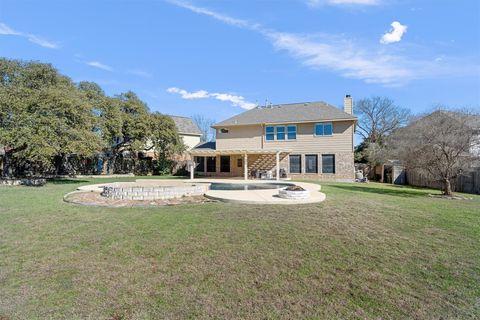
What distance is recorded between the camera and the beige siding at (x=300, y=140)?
2041cm

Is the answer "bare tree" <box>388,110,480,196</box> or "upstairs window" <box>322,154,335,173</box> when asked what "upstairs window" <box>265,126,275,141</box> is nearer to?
"upstairs window" <box>322,154,335,173</box>

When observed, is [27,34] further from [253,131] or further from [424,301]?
[424,301]

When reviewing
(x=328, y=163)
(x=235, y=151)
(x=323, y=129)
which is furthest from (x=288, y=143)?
(x=235, y=151)

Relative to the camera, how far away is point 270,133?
22.5m

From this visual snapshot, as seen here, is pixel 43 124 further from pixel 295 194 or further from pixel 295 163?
pixel 295 163

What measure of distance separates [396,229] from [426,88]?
19.3 meters

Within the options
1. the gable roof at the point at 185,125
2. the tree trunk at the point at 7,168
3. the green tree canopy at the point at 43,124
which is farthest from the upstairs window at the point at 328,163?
the tree trunk at the point at 7,168

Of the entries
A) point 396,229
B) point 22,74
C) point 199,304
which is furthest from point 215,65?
point 199,304

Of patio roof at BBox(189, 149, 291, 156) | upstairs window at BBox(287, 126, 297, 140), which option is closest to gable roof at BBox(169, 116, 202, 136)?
patio roof at BBox(189, 149, 291, 156)

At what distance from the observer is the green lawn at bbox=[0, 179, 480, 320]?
124 inches

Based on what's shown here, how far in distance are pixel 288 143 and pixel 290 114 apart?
2697mm

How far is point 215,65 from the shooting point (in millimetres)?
23594

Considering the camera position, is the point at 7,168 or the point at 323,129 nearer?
the point at 7,168

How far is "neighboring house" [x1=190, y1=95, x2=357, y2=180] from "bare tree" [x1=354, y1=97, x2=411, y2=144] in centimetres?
1736
